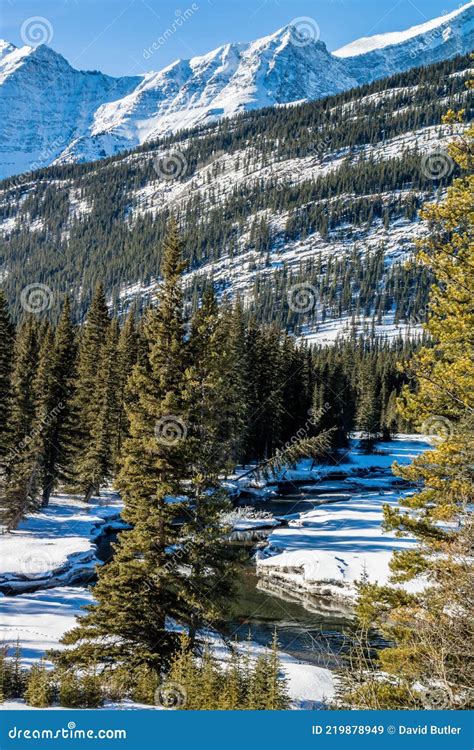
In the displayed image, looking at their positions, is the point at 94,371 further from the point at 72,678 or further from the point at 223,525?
the point at 72,678

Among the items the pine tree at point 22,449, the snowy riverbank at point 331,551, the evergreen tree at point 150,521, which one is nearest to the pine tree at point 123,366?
the pine tree at point 22,449

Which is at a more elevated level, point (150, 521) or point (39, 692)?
point (150, 521)

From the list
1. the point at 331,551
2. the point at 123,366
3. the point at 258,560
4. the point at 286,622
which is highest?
the point at 123,366

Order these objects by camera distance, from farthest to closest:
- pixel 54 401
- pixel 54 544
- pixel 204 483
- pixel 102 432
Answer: pixel 102 432 → pixel 54 401 → pixel 54 544 → pixel 204 483

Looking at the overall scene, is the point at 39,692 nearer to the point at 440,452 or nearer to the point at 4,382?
the point at 440,452

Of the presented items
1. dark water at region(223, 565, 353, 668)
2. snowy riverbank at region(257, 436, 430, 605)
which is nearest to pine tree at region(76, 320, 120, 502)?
snowy riverbank at region(257, 436, 430, 605)

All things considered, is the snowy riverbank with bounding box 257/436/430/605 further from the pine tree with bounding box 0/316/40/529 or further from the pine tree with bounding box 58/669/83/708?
the pine tree with bounding box 0/316/40/529

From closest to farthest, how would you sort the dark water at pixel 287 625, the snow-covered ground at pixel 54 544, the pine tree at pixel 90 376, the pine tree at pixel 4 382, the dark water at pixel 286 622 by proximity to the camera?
1. the dark water at pixel 286 622
2. the dark water at pixel 287 625
3. the snow-covered ground at pixel 54 544
4. the pine tree at pixel 4 382
5. the pine tree at pixel 90 376

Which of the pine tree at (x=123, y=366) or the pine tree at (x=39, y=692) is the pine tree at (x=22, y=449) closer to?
the pine tree at (x=123, y=366)

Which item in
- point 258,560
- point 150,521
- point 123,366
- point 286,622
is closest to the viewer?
point 150,521

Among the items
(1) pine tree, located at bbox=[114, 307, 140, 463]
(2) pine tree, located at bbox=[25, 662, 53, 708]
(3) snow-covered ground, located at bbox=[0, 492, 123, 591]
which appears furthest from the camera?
(1) pine tree, located at bbox=[114, 307, 140, 463]

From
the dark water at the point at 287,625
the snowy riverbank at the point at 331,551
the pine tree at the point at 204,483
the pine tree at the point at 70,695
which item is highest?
the pine tree at the point at 204,483

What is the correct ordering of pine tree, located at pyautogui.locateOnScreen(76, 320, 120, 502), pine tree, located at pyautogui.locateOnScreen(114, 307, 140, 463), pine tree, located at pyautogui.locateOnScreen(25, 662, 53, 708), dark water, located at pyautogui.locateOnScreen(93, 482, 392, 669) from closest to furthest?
1. pine tree, located at pyautogui.locateOnScreen(25, 662, 53, 708)
2. dark water, located at pyautogui.locateOnScreen(93, 482, 392, 669)
3. pine tree, located at pyautogui.locateOnScreen(76, 320, 120, 502)
4. pine tree, located at pyautogui.locateOnScreen(114, 307, 140, 463)

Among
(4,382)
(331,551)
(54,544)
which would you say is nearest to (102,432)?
(4,382)
